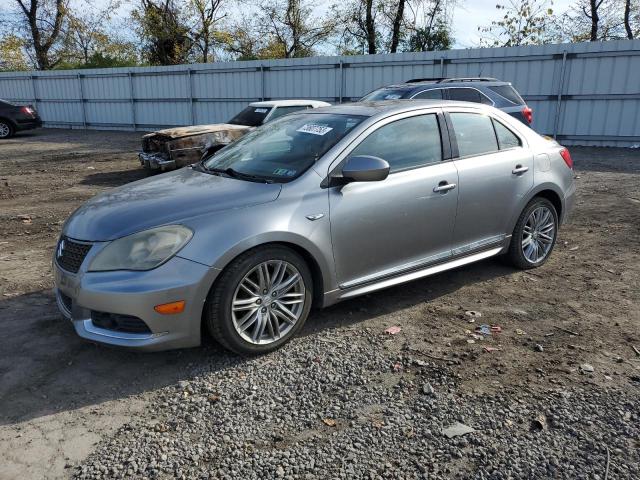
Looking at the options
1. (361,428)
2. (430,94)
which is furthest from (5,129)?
(361,428)

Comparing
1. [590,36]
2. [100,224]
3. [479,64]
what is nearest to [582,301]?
[100,224]

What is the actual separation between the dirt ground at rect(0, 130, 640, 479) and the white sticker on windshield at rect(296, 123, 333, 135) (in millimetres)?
1419

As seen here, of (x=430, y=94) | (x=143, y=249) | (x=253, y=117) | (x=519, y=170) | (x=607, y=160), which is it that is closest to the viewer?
(x=143, y=249)

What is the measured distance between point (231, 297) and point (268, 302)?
300 mm

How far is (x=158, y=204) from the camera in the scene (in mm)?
3684

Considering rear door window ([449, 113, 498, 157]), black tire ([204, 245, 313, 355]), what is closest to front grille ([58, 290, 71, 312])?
black tire ([204, 245, 313, 355])

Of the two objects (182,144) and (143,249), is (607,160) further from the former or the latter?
(143,249)

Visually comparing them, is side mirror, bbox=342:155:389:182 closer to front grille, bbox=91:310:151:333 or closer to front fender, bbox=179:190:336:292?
front fender, bbox=179:190:336:292

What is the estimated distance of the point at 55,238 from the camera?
22.0ft

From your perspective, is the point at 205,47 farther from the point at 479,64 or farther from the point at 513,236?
the point at 513,236

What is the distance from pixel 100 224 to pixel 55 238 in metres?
3.63

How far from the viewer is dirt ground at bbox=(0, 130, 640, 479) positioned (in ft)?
10.0

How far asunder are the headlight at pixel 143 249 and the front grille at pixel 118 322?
29 centimetres

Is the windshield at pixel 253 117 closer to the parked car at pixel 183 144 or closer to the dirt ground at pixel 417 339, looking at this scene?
the parked car at pixel 183 144
